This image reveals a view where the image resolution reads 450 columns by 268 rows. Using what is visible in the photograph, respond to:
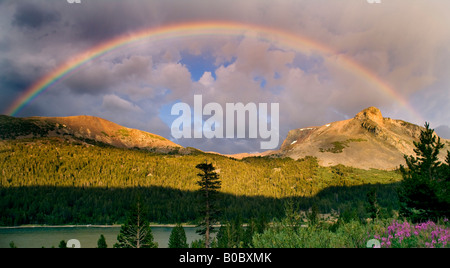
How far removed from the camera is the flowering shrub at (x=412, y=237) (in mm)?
8117

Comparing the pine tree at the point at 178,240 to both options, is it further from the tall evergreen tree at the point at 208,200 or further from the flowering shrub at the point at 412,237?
the flowering shrub at the point at 412,237

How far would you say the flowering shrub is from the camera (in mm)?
8117

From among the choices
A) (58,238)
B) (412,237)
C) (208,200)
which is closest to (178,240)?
(208,200)

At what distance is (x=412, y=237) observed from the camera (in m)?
9.04

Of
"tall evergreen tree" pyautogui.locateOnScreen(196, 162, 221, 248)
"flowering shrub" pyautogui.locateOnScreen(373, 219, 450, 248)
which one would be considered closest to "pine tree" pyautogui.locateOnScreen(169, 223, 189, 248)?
"tall evergreen tree" pyautogui.locateOnScreen(196, 162, 221, 248)

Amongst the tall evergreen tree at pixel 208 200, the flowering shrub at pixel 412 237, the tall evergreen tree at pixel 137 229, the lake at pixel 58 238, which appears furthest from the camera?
the lake at pixel 58 238

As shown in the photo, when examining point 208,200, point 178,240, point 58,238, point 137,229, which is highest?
point 208,200

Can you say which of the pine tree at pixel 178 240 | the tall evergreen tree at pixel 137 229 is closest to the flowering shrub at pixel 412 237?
the tall evergreen tree at pixel 137 229

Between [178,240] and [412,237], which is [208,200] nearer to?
[178,240]
